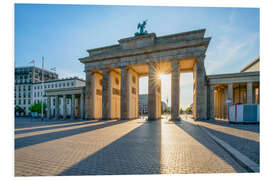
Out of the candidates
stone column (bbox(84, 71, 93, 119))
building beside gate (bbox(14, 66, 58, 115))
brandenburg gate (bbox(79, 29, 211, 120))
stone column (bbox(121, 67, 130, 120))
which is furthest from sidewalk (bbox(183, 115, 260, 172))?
building beside gate (bbox(14, 66, 58, 115))

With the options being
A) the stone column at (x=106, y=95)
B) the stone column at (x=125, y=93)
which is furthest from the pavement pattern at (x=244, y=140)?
the stone column at (x=106, y=95)

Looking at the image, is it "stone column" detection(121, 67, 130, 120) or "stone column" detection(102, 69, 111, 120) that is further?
"stone column" detection(102, 69, 111, 120)

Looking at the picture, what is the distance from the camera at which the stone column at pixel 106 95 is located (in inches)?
1315

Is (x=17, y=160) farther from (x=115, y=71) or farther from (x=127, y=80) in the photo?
(x=115, y=71)

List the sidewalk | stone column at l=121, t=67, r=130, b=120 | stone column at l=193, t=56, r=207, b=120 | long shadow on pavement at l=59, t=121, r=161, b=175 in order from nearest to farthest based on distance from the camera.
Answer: long shadow on pavement at l=59, t=121, r=161, b=175 → the sidewalk → stone column at l=193, t=56, r=207, b=120 → stone column at l=121, t=67, r=130, b=120

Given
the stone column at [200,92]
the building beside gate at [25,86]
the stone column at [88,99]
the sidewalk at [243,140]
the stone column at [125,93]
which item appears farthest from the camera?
the building beside gate at [25,86]

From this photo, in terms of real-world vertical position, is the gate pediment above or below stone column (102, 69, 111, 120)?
above

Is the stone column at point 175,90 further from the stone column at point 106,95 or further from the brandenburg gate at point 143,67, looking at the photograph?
the stone column at point 106,95

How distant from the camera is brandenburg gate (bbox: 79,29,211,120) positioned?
2636 centimetres

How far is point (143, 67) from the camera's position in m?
34.0

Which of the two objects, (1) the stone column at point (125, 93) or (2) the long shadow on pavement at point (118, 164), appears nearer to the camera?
(2) the long shadow on pavement at point (118, 164)

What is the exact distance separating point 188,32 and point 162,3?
23209mm

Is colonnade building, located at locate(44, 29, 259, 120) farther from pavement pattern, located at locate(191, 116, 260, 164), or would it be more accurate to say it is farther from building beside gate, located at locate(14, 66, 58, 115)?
building beside gate, located at locate(14, 66, 58, 115)

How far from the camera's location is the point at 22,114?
2682 inches
